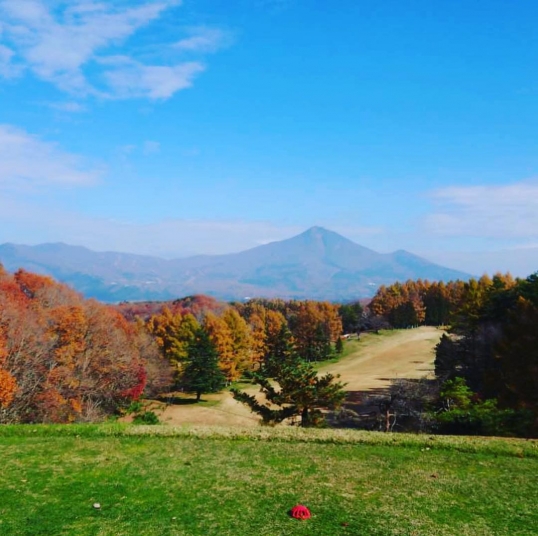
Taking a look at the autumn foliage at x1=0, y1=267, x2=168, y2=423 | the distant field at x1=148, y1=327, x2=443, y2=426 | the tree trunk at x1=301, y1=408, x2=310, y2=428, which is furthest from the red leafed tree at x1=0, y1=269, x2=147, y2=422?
the tree trunk at x1=301, y1=408, x2=310, y2=428

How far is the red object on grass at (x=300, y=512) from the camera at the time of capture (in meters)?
7.98

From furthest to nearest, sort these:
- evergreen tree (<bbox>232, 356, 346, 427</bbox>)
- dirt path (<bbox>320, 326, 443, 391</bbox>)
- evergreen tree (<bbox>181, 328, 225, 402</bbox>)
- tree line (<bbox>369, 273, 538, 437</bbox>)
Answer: dirt path (<bbox>320, 326, 443, 391</bbox>) < evergreen tree (<bbox>181, 328, 225, 402</bbox>) < evergreen tree (<bbox>232, 356, 346, 427</bbox>) < tree line (<bbox>369, 273, 538, 437</bbox>)

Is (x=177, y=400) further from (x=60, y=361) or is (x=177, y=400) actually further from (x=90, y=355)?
(x=60, y=361)

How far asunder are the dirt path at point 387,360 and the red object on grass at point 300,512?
4714 centimetres

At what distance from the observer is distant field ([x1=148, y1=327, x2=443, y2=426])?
43.6 metres

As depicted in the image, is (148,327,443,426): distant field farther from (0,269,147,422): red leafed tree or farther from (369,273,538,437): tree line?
(369,273,538,437): tree line

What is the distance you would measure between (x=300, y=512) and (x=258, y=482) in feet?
6.59

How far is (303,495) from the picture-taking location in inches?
359

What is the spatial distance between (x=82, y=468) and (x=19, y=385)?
22209mm

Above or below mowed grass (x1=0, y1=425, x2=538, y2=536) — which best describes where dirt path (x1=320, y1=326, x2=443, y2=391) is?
below

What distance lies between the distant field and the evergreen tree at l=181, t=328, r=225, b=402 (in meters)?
1.90

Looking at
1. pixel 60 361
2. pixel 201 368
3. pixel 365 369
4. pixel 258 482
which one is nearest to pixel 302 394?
pixel 258 482

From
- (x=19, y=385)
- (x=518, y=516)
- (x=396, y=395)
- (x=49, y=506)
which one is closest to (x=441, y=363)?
(x=396, y=395)

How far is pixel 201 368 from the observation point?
1961 inches
